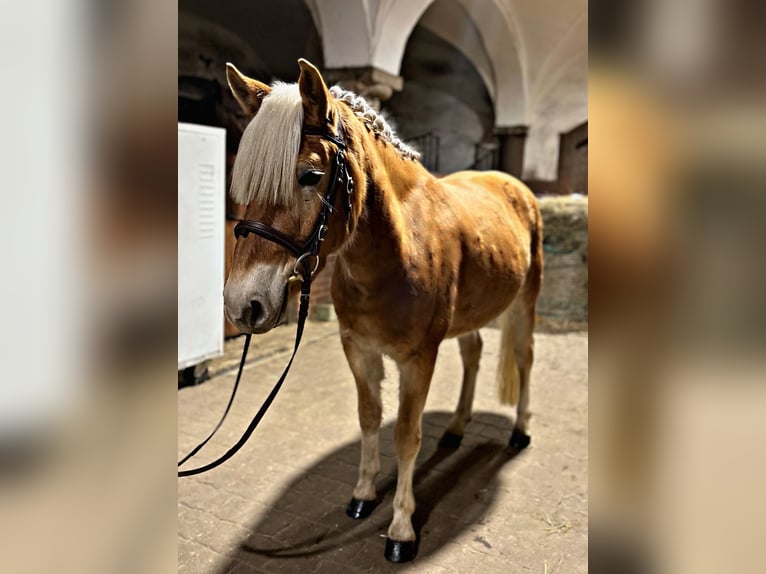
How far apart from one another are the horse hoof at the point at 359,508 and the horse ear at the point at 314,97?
1.63m

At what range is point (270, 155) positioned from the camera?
4.86 feet

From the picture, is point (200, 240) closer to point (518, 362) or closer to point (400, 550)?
point (518, 362)

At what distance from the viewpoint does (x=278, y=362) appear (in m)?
4.55

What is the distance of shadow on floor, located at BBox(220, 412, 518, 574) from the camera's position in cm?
205

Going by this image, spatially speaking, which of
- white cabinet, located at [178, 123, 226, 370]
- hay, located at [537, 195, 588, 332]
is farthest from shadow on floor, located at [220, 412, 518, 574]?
hay, located at [537, 195, 588, 332]

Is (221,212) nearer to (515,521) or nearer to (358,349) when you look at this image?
(358,349)

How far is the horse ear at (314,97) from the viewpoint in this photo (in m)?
1.51

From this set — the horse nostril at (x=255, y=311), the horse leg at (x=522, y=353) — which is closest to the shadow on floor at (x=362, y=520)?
the horse leg at (x=522, y=353)

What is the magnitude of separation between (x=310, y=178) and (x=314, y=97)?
24 centimetres

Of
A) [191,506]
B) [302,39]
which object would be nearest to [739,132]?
[191,506]

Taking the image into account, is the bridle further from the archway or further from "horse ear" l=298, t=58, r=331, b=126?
the archway

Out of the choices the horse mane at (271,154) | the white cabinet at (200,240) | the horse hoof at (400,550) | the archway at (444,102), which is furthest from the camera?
the archway at (444,102)

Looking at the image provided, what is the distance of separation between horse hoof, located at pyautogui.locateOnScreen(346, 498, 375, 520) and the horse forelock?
1459 millimetres

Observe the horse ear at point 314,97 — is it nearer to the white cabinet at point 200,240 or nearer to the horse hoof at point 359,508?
the horse hoof at point 359,508
